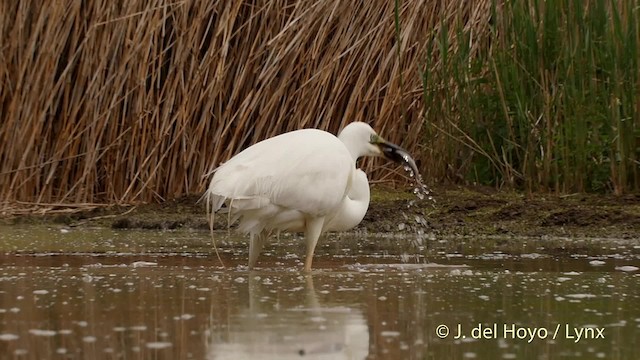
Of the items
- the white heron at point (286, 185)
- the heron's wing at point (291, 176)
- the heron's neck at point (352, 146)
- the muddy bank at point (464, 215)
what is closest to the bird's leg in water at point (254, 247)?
the white heron at point (286, 185)

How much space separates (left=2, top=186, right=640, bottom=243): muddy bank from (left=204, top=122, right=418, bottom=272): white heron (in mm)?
1739

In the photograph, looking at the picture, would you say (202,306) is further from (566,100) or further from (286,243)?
(566,100)

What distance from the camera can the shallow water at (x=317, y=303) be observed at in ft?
13.2

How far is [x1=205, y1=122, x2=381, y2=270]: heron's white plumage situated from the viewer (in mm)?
6379

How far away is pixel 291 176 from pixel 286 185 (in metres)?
0.05

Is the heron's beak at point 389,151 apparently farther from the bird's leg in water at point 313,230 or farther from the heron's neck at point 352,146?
the bird's leg in water at point 313,230

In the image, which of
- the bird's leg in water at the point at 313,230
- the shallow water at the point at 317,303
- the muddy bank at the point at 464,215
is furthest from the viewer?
the muddy bank at the point at 464,215

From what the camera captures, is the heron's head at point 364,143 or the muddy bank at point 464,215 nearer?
the heron's head at point 364,143

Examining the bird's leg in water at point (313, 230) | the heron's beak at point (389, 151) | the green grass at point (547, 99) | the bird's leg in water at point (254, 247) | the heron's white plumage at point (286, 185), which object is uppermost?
the green grass at point (547, 99)

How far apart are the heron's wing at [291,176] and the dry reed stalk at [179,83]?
255 centimetres

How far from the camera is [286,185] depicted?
21.0 feet

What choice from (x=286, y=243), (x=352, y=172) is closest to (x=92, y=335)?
(x=352, y=172)

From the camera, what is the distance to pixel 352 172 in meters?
6.73

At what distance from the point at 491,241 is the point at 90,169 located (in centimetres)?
296
